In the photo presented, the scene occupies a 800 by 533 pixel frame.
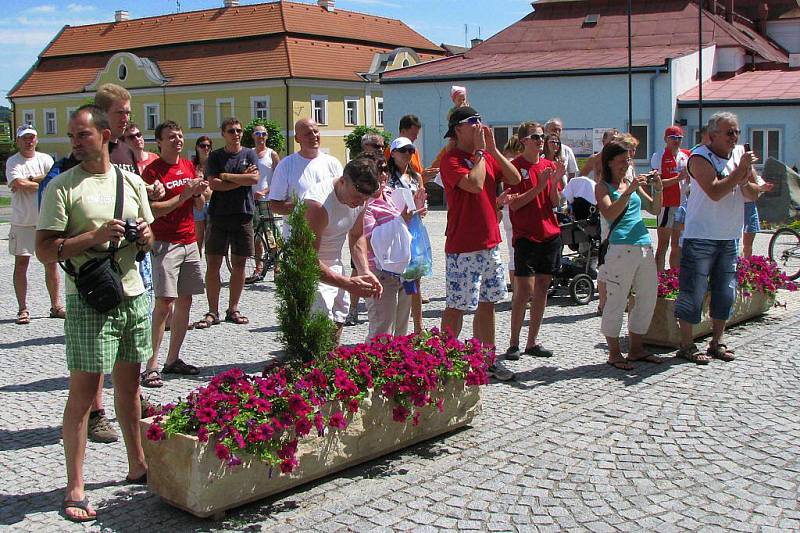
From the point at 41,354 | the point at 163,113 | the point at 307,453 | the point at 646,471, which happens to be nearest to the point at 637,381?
the point at 646,471

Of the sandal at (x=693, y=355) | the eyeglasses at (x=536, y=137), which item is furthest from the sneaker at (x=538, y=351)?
the eyeglasses at (x=536, y=137)

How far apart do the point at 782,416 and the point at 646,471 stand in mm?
1529

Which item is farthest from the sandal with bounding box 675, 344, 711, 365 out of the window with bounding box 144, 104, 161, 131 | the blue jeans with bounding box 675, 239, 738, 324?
the window with bounding box 144, 104, 161, 131

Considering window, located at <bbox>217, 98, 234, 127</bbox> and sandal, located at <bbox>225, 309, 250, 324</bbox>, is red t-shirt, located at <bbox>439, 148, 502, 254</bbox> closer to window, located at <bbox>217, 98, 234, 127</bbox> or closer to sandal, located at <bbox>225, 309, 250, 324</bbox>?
sandal, located at <bbox>225, 309, 250, 324</bbox>

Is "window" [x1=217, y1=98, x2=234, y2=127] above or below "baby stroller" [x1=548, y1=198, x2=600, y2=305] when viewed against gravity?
above

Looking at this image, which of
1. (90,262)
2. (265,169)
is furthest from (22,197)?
(90,262)

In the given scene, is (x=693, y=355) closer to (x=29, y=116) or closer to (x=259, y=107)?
(x=259, y=107)

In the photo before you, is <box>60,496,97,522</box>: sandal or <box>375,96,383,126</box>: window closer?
<box>60,496,97,522</box>: sandal

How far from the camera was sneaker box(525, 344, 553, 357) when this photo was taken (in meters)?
8.16

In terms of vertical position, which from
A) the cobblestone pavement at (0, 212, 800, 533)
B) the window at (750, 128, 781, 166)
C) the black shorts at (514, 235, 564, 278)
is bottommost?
the cobblestone pavement at (0, 212, 800, 533)

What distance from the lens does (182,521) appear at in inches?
181

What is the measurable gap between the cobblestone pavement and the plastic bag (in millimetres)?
1036

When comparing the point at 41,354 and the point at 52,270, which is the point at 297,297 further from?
the point at 52,270

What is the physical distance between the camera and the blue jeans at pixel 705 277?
7.79m
